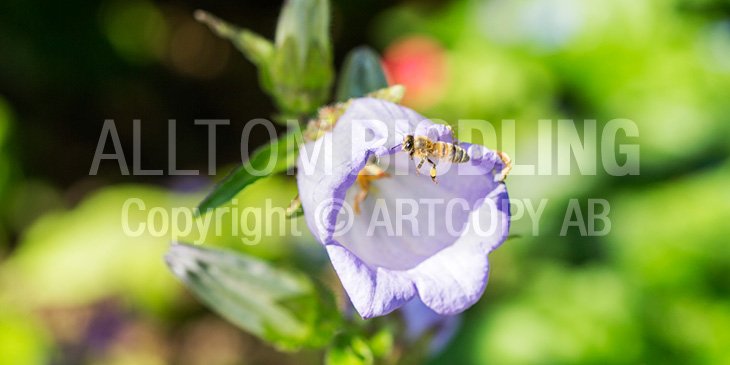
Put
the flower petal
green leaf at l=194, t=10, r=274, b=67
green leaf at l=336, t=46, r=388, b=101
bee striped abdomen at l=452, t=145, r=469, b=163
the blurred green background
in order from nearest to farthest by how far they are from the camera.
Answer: the flower petal < bee striped abdomen at l=452, t=145, r=469, b=163 < green leaf at l=194, t=10, r=274, b=67 < green leaf at l=336, t=46, r=388, b=101 < the blurred green background

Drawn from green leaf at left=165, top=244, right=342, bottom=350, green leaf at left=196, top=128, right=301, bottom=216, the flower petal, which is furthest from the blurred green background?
the flower petal

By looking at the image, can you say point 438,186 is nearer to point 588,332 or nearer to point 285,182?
point 588,332

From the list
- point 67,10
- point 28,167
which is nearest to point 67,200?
point 28,167

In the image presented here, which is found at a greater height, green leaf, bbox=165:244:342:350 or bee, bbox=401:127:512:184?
bee, bbox=401:127:512:184

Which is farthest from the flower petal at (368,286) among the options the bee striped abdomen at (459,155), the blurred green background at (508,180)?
the blurred green background at (508,180)

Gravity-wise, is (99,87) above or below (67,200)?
above

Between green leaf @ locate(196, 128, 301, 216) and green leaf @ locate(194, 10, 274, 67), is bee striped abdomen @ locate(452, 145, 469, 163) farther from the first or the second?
green leaf @ locate(194, 10, 274, 67)

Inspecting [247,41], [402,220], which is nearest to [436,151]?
[402,220]
